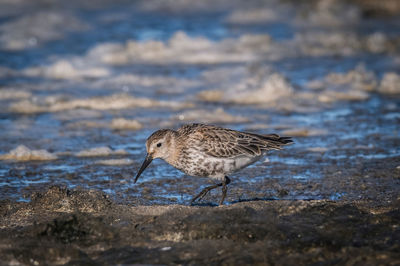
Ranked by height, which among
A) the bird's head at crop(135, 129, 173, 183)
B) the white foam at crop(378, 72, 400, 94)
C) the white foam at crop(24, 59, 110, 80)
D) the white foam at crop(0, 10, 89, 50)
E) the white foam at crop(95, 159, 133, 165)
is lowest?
the white foam at crop(95, 159, 133, 165)

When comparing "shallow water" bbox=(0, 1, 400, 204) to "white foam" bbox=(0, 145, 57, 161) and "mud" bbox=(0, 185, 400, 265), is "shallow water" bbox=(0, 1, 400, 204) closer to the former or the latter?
"white foam" bbox=(0, 145, 57, 161)

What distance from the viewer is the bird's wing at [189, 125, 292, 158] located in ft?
24.0

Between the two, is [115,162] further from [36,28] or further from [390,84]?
[36,28]

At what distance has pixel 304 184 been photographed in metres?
7.79

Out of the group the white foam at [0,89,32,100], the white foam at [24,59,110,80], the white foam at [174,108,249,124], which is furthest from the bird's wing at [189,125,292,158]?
the white foam at [24,59,110,80]

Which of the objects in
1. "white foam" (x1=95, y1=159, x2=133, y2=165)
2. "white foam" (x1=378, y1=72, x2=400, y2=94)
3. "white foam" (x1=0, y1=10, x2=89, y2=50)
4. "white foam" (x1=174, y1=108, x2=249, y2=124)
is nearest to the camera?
"white foam" (x1=95, y1=159, x2=133, y2=165)

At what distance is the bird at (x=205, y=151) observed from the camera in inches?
284

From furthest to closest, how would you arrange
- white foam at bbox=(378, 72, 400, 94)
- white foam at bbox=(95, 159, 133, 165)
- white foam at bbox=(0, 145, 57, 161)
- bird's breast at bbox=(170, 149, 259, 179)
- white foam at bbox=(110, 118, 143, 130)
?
white foam at bbox=(378, 72, 400, 94)
white foam at bbox=(110, 118, 143, 130)
white foam at bbox=(0, 145, 57, 161)
white foam at bbox=(95, 159, 133, 165)
bird's breast at bbox=(170, 149, 259, 179)

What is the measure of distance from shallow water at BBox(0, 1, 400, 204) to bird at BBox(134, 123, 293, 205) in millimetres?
389

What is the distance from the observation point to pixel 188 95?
12727 mm

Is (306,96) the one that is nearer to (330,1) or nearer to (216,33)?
(216,33)

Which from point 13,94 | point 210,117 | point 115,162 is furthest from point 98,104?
point 115,162

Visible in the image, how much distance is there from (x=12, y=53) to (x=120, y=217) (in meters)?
11.1

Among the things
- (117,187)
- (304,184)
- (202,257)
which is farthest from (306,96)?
(202,257)
